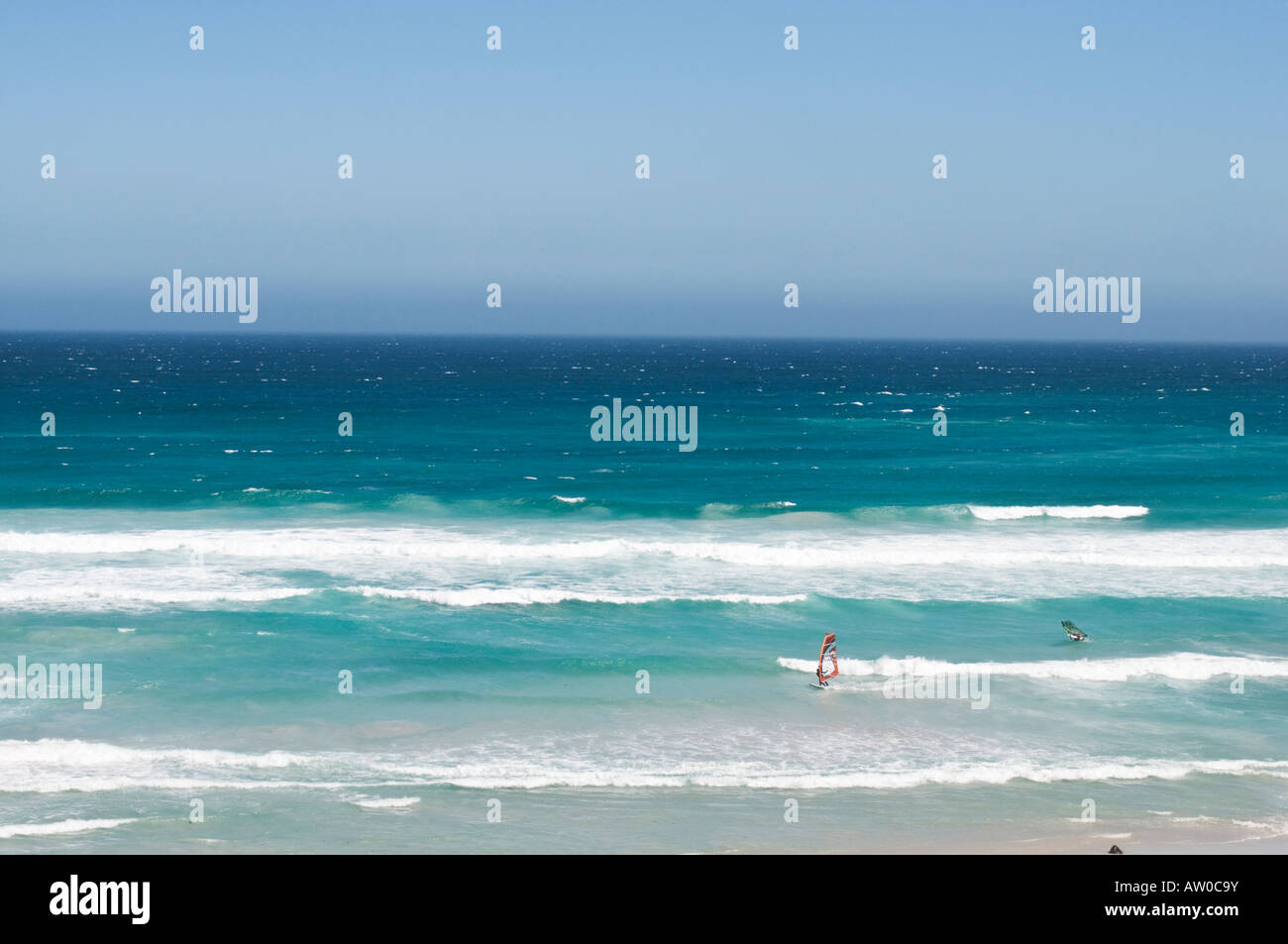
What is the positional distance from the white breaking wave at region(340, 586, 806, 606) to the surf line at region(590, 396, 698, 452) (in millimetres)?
25504

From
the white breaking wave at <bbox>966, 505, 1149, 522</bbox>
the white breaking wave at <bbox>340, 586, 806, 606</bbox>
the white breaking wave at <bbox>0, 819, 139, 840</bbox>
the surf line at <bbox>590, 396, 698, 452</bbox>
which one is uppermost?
the surf line at <bbox>590, 396, 698, 452</bbox>

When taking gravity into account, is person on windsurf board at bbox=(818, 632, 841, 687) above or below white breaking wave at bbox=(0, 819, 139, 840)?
above

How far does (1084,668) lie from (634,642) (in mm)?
8610

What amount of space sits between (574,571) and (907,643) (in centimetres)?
911

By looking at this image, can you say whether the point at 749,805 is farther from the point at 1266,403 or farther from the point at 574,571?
the point at 1266,403

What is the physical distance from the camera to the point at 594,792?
15.0m

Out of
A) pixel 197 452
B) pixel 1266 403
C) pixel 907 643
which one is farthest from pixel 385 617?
pixel 1266 403

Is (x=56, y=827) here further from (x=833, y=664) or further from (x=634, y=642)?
(x=833, y=664)

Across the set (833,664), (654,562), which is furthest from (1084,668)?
(654,562)

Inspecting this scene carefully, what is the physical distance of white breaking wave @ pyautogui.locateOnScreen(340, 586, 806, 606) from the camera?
25.0m
